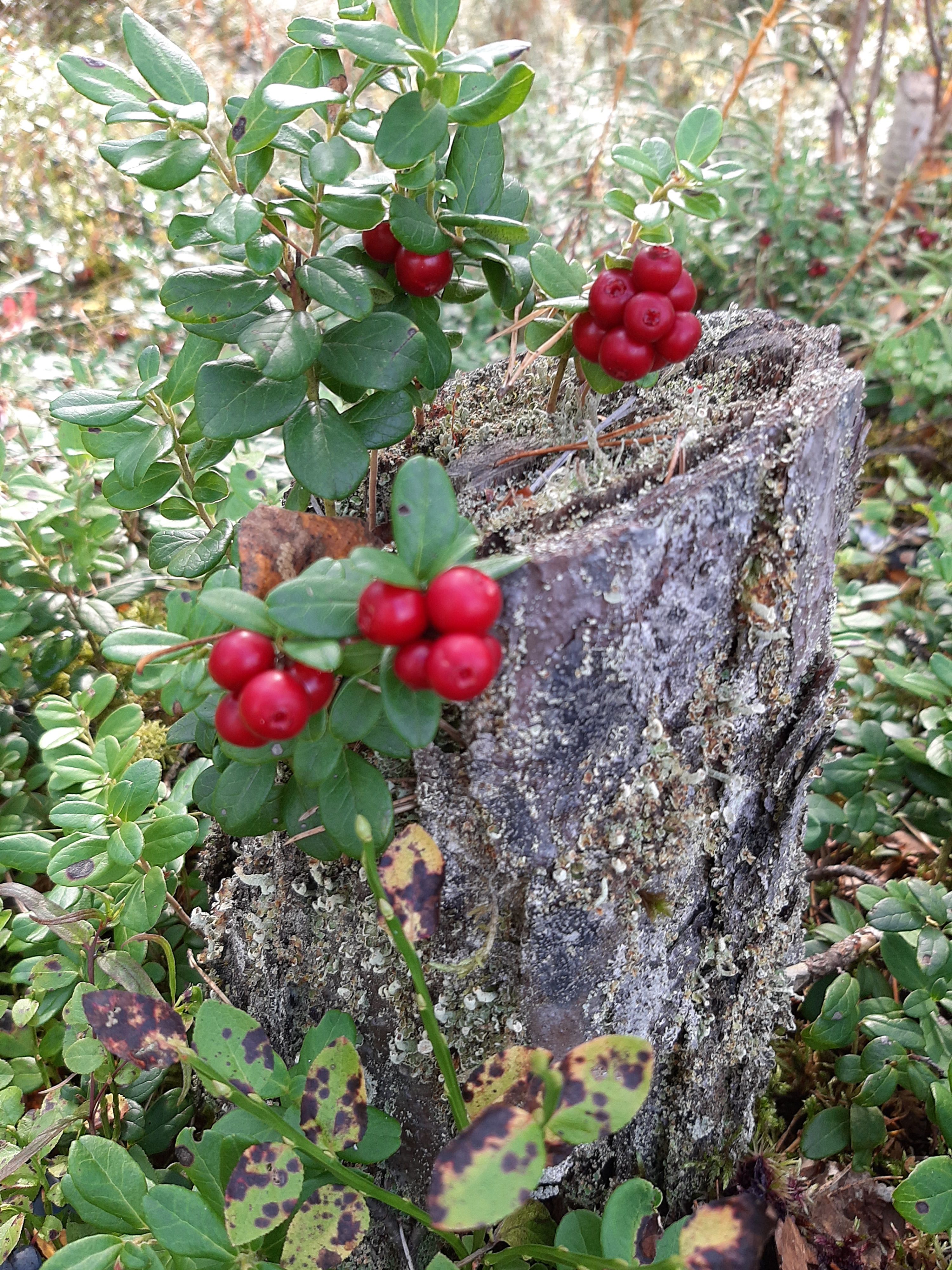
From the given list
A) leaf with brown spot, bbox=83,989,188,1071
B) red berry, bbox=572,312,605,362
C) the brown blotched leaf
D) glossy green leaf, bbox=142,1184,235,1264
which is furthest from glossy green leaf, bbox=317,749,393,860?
red berry, bbox=572,312,605,362

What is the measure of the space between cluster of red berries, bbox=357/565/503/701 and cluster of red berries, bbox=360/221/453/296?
0.62m

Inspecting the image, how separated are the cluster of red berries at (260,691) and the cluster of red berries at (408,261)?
67 cm

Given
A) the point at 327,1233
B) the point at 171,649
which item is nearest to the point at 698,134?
the point at 171,649

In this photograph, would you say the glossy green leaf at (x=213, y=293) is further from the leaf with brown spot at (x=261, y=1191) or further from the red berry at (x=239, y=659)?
the leaf with brown spot at (x=261, y=1191)

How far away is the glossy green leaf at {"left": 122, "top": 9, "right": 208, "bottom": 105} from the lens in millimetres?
1176

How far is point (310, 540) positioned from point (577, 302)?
561 millimetres

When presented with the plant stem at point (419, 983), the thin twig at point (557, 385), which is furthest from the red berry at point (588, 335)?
the plant stem at point (419, 983)

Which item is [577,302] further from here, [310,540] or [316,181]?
[310,540]

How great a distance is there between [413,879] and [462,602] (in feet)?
1.30

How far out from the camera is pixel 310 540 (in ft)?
3.99

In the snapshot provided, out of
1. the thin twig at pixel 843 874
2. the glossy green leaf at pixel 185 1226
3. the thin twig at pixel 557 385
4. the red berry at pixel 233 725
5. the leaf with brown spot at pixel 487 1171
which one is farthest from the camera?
the thin twig at pixel 843 874

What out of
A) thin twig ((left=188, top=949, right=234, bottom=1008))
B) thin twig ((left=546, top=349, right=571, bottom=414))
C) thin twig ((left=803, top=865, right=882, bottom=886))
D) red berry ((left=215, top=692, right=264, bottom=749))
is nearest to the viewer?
red berry ((left=215, top=692, right=264, bottom=749))

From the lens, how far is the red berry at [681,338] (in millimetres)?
1304

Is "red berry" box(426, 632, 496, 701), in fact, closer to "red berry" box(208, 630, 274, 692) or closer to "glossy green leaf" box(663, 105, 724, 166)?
"red berry" box(208, 630, 274, 692)
